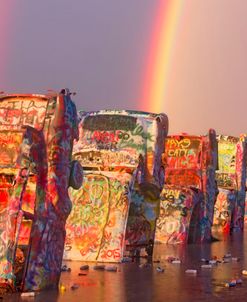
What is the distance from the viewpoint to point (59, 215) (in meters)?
10.3

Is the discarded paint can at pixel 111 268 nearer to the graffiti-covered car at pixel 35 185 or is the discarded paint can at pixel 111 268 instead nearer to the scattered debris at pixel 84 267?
the scattered debris at pixel 84 267

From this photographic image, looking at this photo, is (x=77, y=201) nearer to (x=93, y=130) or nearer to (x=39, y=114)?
(x=93, y=130)

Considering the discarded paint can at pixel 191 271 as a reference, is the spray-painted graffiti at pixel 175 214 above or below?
above

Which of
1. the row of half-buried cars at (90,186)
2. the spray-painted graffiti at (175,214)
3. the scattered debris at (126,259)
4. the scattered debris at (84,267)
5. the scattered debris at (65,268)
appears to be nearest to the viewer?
the row of half-buried cars at (90,186)

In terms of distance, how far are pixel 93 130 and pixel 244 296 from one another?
7.55 metres

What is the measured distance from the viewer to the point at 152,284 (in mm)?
11250

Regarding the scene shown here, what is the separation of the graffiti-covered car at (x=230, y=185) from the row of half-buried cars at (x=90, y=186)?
13.6ft

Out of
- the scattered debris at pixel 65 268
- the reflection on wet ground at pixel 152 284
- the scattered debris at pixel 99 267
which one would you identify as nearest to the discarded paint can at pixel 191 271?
the reflection on wet ground at pixel 152 284

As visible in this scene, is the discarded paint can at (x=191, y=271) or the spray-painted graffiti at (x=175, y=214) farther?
the spray-painted graffiti at (x=175, y=214)

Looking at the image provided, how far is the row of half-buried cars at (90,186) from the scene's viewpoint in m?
9.62

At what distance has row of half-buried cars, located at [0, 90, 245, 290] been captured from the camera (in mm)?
9617

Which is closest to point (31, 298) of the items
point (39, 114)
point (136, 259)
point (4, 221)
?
point (4, 221)

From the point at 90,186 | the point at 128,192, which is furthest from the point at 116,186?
the point at 90,186

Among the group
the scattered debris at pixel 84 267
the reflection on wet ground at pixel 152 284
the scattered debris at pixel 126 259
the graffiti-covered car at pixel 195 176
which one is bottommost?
the reflection on wet ground at pixel 152 284
